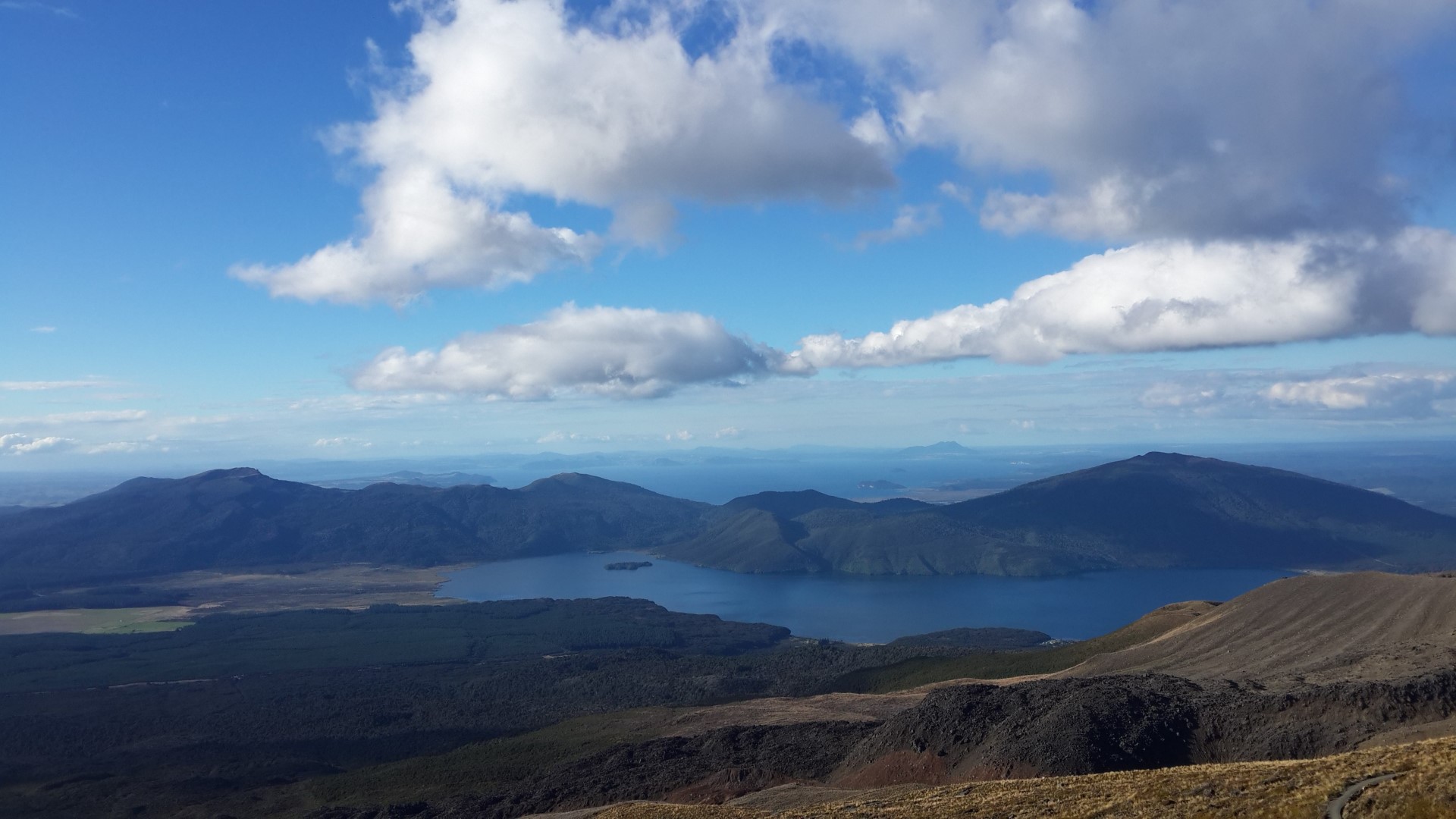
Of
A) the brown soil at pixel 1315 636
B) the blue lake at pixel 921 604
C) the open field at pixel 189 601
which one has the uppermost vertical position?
the brown soil at pixel 1315 636

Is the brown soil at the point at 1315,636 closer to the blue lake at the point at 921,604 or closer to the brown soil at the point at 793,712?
the brown soil at the point at 793,712

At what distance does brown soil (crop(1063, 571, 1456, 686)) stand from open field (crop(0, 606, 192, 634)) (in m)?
133

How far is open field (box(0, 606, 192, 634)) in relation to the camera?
136500 millimetres

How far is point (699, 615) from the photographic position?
496 feet

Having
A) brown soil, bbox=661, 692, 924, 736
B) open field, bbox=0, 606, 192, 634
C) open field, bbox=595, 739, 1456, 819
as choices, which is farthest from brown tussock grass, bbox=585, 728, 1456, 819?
open field, bbox=0, 606, 192, 634

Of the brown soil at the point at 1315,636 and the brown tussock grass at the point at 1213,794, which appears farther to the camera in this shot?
the brown soil at the point at 1315,636

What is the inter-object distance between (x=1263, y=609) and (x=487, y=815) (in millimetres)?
54987

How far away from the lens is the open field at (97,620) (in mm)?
136500

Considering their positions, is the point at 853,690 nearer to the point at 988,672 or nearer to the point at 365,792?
the point at 988,672

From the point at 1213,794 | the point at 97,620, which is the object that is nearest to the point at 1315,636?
the point at 1213,794

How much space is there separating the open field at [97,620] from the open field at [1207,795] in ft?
442

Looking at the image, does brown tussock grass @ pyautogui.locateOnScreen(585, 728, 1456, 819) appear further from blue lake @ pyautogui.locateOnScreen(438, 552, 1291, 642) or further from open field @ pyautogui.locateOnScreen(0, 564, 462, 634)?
open field @ pyautogui.locateOnScreen(0, 564, 462, 634)

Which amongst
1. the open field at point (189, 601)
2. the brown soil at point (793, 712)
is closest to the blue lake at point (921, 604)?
the open field at point (189, 601)

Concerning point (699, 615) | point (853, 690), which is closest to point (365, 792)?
point (853, 690)
